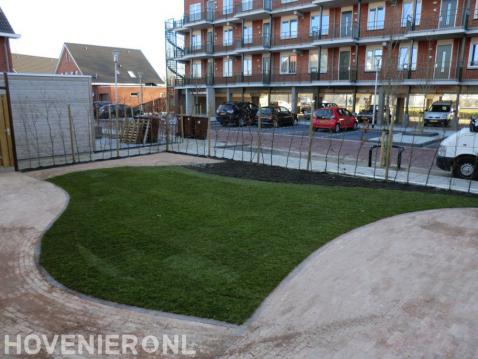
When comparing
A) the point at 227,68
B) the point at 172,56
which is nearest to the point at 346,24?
the point at 227,68

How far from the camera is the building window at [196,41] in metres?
44.3

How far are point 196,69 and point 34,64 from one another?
28.6 m

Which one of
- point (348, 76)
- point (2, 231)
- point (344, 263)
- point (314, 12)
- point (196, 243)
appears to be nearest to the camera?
point (344, 263)

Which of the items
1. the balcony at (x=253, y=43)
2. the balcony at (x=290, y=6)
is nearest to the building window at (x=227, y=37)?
the balcony at (x=253, y=43)

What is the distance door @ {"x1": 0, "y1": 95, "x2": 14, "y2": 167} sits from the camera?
11375 mm

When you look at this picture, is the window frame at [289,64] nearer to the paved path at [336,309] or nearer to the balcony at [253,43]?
the balcony at [253,43]

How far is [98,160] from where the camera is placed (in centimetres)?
1337

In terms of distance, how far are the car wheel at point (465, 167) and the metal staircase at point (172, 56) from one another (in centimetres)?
3847

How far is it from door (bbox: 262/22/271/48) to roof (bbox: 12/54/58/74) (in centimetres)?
3406

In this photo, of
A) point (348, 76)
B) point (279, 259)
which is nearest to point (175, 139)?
point (279, 259)

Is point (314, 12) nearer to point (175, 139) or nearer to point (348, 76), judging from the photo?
point (348, 76)

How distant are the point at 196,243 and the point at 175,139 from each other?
45.5ft

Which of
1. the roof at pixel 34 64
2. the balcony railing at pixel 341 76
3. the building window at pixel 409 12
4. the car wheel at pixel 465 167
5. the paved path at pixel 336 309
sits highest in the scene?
the building window at pixel 409 12

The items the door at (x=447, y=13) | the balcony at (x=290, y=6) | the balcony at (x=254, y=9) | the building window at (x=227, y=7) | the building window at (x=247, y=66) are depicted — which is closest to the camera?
the door at (x=447, y=13)
